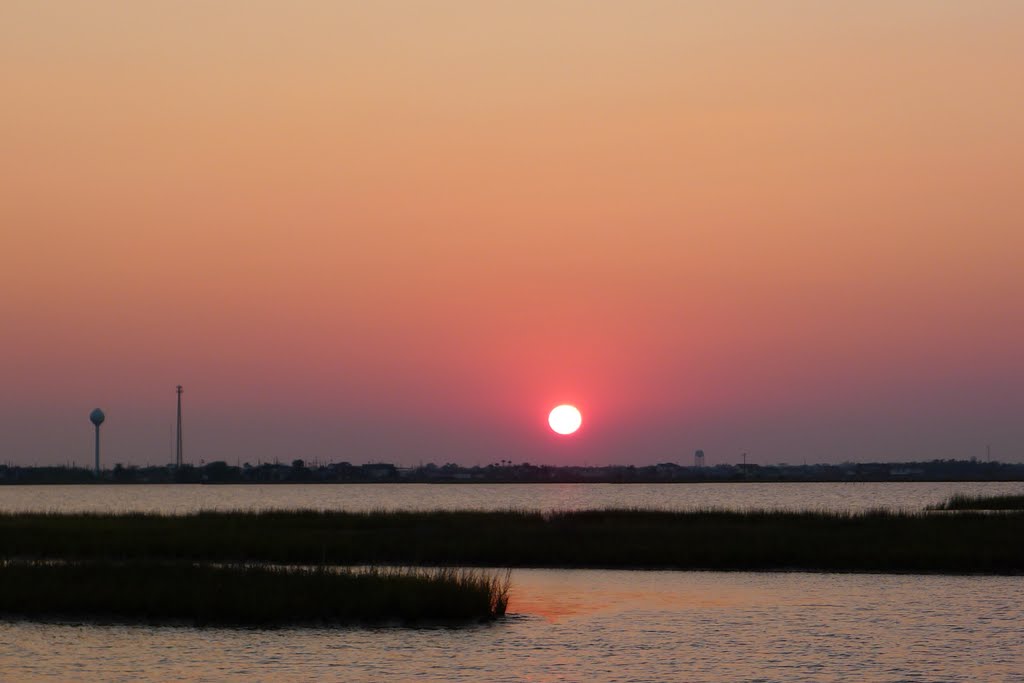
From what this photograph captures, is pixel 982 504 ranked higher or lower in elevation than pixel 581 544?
lower

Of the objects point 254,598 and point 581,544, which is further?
point 581,544

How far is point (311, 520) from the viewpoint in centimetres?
7106

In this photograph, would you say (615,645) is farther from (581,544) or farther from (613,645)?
(581,544)

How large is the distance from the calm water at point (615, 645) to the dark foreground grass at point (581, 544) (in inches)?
336

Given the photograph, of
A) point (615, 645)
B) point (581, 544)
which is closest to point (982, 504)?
point (581, 544)

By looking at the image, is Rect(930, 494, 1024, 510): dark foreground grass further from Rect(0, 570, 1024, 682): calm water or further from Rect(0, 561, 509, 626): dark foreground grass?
Rect(0, 561, 509, 626): dark foreground grass

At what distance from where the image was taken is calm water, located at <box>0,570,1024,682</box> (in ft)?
87.0

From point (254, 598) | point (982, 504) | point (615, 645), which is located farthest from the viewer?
Answer: point (982, 504)

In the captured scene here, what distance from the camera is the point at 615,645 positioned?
30.1 meters

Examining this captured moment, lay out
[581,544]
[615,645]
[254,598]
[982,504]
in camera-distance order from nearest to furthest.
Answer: [615,645] → [254,598] → [581,544] → [982,504]

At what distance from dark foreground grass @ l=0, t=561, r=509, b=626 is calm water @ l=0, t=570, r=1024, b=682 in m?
0.93

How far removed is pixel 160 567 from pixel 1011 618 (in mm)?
23101

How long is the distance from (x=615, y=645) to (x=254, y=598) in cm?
909

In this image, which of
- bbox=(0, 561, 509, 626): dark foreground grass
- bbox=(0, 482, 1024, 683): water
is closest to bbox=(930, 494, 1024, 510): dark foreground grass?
bbox=(0, 482, 1024, 683): water
